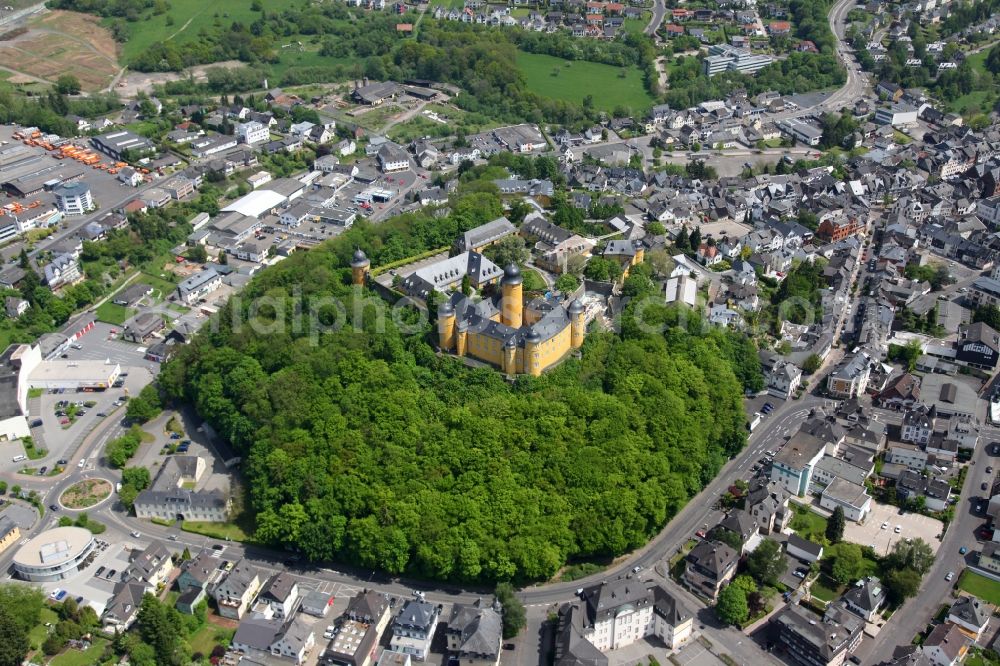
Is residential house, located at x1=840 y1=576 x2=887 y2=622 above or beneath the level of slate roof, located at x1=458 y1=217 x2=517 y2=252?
beneath

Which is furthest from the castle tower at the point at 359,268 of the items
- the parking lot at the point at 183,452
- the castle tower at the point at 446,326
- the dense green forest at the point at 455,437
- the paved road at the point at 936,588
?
the paved road at the point at 936,588

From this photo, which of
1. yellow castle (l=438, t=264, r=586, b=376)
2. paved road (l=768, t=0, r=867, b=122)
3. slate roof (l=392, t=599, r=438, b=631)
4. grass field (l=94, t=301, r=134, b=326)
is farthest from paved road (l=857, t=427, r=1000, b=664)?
paved road (l=768, t=0, r=867, b=122)

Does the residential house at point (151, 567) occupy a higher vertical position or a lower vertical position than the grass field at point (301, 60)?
lower

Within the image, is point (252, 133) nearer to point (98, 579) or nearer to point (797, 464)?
point (98, 579)

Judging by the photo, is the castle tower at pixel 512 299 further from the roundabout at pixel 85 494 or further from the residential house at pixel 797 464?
the roundabout at pixel 85 494

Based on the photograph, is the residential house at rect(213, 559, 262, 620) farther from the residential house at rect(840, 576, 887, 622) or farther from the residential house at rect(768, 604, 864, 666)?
the residential house at rect(840, 576, 887, 622)
